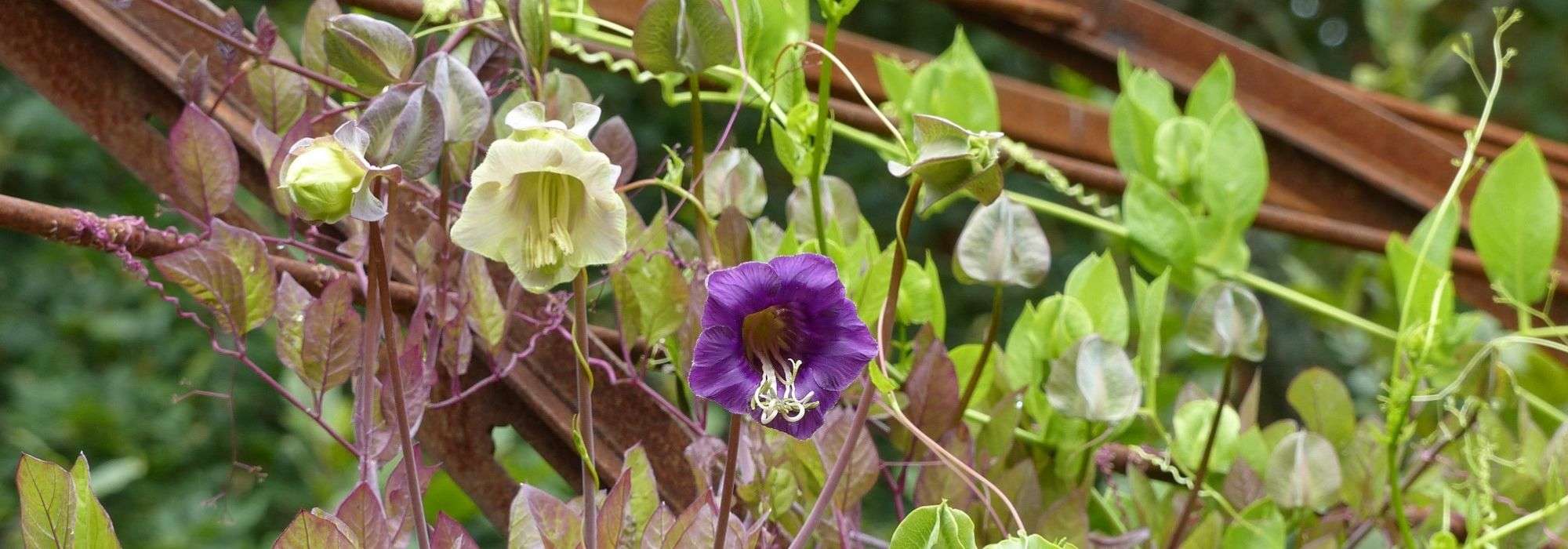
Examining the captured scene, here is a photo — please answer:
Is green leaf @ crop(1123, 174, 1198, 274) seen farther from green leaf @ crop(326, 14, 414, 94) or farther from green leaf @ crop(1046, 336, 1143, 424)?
green leaf @ crop(326, 14, 414, 94)

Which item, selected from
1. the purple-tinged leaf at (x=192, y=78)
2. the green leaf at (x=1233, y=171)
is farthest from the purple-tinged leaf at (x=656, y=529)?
the green leaf at (x=1233, y=171)

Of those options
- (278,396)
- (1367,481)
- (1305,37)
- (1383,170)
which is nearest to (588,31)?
(1367,481)

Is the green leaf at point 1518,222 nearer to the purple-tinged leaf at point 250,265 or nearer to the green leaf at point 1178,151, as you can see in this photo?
the green leaf at point 1178,151

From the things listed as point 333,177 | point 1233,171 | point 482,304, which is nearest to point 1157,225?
point 1233,171

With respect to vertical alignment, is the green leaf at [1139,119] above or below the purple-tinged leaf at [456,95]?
below

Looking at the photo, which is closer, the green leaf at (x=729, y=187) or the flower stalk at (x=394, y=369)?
the flower stalk at (x=394, y=369)

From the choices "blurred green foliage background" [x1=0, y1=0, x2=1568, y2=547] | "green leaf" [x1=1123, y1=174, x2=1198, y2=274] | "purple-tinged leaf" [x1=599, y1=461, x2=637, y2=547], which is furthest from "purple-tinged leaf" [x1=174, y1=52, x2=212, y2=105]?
"blurred green foliage background" [x1=0, y1=0, x2=1568, y2=547]

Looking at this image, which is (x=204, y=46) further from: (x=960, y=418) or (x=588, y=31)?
(x=960, y=418)
